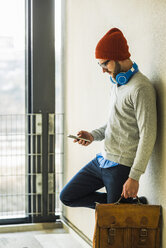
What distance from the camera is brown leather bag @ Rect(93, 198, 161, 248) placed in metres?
2.10

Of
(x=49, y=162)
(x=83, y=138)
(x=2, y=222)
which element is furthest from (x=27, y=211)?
(x=83, y=138)

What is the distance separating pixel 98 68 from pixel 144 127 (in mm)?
1019

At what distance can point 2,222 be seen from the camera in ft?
11.9

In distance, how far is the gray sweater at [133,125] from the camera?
203 cm

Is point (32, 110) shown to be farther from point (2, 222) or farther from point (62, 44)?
point (2, 222)

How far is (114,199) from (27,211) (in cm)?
161

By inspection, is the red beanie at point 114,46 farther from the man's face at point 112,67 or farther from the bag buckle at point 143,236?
the bag buckle at point 143,236

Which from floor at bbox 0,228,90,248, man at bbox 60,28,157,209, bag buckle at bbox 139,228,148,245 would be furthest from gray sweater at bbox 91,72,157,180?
floor at bbox 0,228,90,248

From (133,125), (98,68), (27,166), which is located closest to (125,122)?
(133,125)

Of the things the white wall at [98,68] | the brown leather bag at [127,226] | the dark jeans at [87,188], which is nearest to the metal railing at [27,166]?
the white wall at [98,68]

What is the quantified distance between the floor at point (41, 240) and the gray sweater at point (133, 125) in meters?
1.11

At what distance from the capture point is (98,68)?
2.95 metres

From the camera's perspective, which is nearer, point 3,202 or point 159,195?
point 159,195

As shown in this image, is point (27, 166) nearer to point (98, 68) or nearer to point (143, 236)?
point (98, 68)
